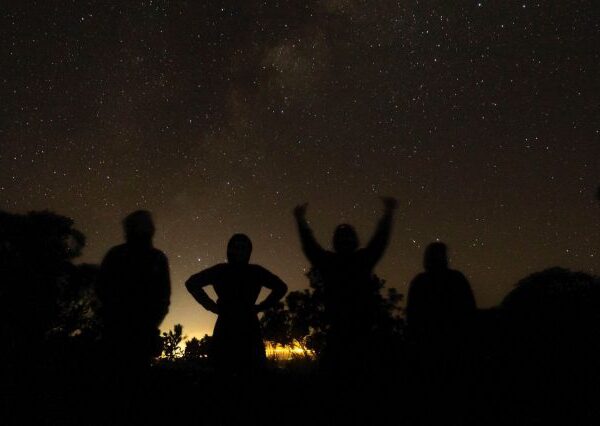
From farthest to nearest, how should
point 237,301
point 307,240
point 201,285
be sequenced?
point 307,240, point 201,285, point 237,301

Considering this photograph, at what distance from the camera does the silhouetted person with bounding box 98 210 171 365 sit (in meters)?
4.12

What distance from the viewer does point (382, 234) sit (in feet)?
15.1

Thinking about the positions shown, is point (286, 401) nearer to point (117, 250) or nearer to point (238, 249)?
point (238, 249)

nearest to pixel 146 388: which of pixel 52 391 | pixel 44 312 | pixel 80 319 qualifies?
pixel 52 391

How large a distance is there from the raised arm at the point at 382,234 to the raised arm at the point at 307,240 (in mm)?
482

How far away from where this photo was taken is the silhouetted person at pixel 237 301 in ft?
13.0

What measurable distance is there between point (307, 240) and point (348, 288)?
2.52 feet

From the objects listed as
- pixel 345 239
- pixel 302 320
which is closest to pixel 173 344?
pixel 302 320

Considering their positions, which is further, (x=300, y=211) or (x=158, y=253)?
(x=300, y=211)

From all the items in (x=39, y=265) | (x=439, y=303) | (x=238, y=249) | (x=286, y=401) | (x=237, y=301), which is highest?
(x=39, y=265)

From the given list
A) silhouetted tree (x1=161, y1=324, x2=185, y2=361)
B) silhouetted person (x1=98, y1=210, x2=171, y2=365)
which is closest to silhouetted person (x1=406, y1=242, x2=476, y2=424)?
silhouetted person (x1=98, y1=210, x2=171, y2=365)

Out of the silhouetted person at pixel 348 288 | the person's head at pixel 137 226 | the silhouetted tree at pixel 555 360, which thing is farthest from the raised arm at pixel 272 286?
the silhouetted tree at pixel 555 360

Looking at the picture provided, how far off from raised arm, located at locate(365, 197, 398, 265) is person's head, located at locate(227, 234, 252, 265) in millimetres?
1192

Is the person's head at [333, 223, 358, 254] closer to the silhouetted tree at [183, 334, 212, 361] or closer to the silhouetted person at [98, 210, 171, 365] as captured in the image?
the silhouetted person at [98, 210, 171, 365]
